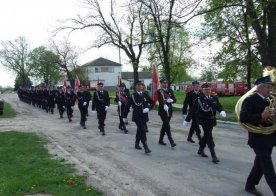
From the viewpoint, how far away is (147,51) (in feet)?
131

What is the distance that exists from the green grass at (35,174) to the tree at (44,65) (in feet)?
167

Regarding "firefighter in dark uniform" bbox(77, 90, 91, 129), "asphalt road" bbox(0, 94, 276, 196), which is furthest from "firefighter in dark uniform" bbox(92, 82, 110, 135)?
"firefighter in dark uniform" bbox(77, 90, 91, 129)

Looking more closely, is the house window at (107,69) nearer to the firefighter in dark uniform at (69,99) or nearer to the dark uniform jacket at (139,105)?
the firefighter in dark uniform at (69,99)

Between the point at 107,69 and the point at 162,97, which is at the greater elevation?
the point at 107,69

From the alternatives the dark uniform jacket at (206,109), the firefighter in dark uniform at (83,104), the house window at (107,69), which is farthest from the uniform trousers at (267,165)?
the house window at (107,69)

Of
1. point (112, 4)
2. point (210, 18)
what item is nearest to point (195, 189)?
point (210, 18)

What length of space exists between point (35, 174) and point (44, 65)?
6442 cm

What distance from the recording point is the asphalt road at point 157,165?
705 cm

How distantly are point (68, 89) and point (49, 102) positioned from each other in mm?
6330

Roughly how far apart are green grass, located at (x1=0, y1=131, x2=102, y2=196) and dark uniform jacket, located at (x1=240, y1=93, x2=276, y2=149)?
2600 mm

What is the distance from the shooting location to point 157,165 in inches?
356

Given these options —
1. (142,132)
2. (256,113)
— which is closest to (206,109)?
(142,132)

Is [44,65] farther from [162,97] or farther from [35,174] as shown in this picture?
[35,174]

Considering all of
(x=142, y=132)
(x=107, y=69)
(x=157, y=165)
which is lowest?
(x=157, y=165)
